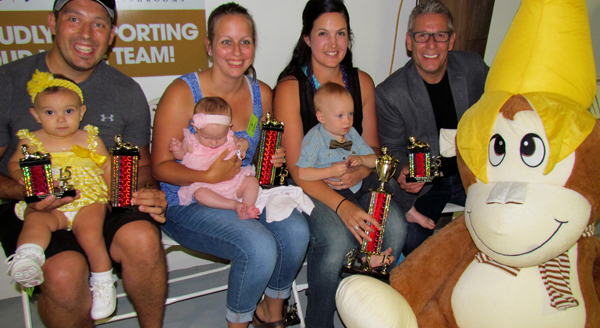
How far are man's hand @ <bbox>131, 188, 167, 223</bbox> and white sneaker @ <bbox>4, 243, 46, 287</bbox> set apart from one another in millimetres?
399

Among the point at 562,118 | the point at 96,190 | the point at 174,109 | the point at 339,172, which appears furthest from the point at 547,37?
the point at 96,190

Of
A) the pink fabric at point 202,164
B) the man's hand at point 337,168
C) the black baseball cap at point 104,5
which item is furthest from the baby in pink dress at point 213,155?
the black baseball cap at point 104,5

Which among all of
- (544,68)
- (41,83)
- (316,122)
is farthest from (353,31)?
→ (41,83)

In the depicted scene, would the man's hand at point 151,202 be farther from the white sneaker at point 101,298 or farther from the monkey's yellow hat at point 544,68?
the monkey's yellow hat at point 544,68

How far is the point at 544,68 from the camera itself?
4.49ft

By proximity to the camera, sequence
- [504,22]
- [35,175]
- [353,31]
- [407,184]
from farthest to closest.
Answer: [504,22]
[353,31]
[407,184]
[35,175]

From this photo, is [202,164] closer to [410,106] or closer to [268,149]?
[268,149]

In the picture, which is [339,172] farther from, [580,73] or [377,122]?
[580,73]

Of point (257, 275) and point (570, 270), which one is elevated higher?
point (570, 270)

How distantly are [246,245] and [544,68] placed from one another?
131 cm

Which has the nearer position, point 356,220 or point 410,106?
point 356,220

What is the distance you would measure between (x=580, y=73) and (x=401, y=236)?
0.98 meters

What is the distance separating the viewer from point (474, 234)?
1391 millimetres

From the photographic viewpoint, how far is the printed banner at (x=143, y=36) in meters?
2.12
